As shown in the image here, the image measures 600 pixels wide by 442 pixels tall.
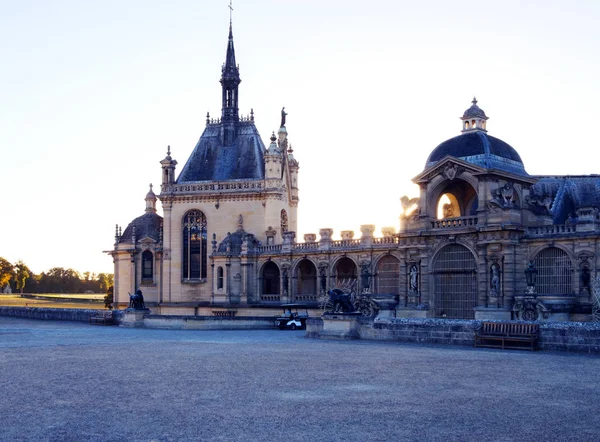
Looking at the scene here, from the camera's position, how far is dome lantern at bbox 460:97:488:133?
48094mm

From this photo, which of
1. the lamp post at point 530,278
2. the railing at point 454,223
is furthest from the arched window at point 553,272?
the railing at point 454,223

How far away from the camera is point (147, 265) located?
70.5 m

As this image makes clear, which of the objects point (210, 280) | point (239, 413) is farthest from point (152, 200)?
point (239, 413)

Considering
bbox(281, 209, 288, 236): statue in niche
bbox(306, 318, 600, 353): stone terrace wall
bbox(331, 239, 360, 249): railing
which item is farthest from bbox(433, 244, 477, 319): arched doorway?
bbox(281, 209, 288, 236): statue in niche

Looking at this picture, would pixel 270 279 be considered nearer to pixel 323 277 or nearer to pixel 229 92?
pixel 323 277

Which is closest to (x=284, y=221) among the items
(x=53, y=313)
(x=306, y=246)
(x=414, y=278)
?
(x=306, y=246)

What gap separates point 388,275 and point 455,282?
23.6 ft

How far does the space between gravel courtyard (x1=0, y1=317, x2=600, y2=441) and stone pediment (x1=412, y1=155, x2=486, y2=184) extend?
18.0 metres

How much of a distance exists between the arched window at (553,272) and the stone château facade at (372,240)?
59mm

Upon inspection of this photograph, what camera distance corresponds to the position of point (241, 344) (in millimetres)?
31656

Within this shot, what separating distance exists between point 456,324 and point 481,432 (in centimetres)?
1726

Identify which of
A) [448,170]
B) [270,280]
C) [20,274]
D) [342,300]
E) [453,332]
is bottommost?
[453,332]

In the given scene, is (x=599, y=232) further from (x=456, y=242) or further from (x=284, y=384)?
(x=284, y=384)

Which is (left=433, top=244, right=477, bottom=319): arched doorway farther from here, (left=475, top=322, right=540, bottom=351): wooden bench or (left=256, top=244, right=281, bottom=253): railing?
(left=256, top=244, right=281, bottom=253): railing
